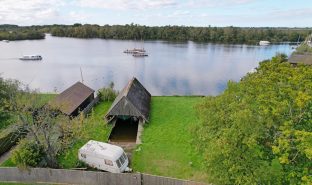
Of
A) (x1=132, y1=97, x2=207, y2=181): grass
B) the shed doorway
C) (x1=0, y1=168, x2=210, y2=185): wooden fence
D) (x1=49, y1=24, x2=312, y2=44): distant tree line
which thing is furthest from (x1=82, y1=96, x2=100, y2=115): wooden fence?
(x1=49, y1=24, x2=312, y2=44): distant tree line

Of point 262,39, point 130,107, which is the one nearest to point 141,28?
point 262,39

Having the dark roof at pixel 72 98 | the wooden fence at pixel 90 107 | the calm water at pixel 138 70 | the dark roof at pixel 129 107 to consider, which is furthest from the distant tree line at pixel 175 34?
the dark roof at pixel 129 107

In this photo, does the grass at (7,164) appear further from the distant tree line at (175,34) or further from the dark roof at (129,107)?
the distant tree line at (175,34)

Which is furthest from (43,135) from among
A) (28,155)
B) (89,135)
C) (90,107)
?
(90,107)

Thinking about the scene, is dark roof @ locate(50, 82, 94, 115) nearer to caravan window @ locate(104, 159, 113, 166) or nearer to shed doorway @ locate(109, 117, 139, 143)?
shed doorway @ locate(109, 117, 139, 143)

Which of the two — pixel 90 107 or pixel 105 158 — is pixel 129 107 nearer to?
pixel 90 107

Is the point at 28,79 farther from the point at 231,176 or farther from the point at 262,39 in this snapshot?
the point at 262,39
